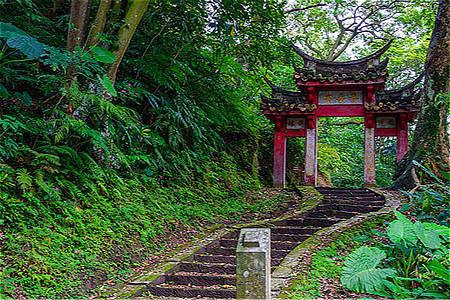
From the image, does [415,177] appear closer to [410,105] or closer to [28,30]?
[410,105]

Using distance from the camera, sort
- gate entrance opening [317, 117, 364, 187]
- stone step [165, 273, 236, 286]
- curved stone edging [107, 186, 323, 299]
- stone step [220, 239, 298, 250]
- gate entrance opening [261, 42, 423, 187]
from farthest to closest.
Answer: gate entrance opening [317, 117, 364, 187] < gate entrance opening [261, 42, 423, 187] < stone step [220, 239, 298, 250] < stone step [165, 273, 236, 286] < curved stone edging [107, 186, 323, 299]

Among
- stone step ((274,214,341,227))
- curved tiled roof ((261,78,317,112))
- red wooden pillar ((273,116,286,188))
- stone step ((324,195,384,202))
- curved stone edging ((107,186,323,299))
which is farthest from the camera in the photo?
red wooden pillar ((273,116,286,188))

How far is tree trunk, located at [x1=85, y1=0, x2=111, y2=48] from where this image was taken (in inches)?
221

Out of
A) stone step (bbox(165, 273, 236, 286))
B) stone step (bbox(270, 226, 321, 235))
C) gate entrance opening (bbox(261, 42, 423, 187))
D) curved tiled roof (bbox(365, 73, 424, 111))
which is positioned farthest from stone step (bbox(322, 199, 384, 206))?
stone step (bbox(165, 273, 236, 286))

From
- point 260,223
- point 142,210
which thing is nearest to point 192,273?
point 142,210

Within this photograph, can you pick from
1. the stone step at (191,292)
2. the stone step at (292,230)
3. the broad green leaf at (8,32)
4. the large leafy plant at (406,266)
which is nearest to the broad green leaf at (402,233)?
the large leafy plant at (406,266)

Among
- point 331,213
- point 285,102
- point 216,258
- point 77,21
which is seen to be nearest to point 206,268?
point 216,258

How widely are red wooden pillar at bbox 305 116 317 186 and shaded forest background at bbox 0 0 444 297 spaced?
1422 mm

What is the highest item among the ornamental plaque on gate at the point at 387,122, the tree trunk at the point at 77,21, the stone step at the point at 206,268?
the tree trunk at the point at 77,21

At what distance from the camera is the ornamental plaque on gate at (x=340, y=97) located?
10719mm

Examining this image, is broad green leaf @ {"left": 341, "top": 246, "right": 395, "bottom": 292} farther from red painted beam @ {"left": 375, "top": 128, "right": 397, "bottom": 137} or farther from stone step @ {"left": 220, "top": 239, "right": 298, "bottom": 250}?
red painted beam @ {"left": 375, "top": 128, "right": 397, "bottom": 137}

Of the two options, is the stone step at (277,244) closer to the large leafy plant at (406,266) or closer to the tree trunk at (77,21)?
the large leafy plant at (406,266)

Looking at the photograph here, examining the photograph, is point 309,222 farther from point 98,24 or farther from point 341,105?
point 341,105

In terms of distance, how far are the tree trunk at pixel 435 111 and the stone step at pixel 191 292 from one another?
538cm
